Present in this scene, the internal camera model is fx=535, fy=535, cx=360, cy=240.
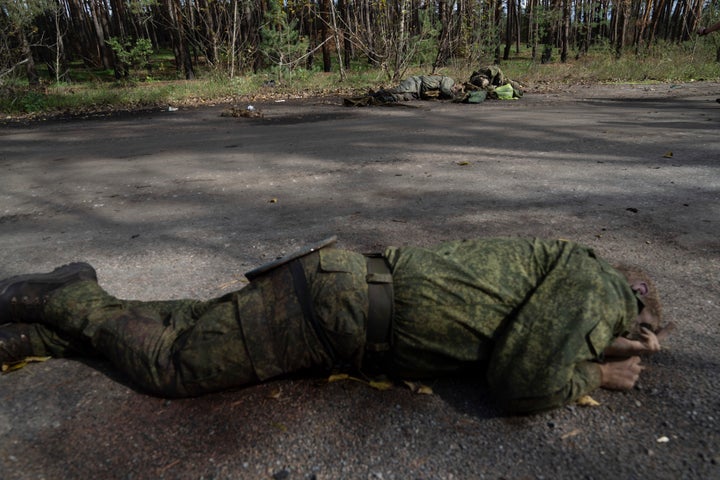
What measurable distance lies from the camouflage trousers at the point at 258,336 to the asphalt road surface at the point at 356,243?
0.46 feet

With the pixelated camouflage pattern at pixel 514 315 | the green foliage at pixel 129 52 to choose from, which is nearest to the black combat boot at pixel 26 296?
the pixelated camouflage pattern at pixel 514 315

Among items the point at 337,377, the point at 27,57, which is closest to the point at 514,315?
the point at 337,377

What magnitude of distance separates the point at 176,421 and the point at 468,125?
7.56 m

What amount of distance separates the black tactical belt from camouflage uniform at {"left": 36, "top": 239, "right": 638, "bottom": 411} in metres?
0.03

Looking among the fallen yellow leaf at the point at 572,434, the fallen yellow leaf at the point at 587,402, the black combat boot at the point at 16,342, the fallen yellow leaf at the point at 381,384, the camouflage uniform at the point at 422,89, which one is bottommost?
the fallen yellow leaf at the point at 572,434

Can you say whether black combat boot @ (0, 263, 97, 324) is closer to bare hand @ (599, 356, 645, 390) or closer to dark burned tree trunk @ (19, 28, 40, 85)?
bare hand @ (599, 356, 645, 390)

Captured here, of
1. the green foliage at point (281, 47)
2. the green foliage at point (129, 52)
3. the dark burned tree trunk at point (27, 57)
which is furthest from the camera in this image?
the green foliage at point (129, 52)

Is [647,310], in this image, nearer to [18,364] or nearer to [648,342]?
[648,342]

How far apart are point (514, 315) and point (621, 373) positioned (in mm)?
485

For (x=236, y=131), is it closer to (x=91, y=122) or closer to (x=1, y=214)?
(x=91, y=122)

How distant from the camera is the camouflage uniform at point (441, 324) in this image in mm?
1822

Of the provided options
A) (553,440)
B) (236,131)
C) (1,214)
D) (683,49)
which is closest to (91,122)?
(236,131)

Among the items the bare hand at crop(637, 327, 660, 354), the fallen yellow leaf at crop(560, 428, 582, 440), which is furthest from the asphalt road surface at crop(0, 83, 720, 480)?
the bare hand at crop(637, 327, 660, 354)

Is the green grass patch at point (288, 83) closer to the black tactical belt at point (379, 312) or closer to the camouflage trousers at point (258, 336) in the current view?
the camouflage trousers at point (258, 336)
